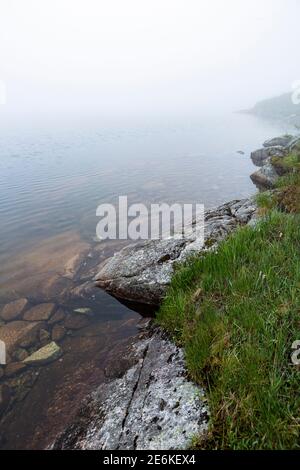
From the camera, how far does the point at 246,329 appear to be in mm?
4797

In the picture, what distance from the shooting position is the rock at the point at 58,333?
805cm

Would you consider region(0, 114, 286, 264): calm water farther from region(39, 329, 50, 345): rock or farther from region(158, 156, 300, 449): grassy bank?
region(158, 156, 300, 449): grassy bank

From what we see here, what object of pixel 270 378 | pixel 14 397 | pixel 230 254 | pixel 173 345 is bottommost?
pixel 14 397

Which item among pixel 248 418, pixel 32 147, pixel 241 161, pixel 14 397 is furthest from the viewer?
pixel 32 147

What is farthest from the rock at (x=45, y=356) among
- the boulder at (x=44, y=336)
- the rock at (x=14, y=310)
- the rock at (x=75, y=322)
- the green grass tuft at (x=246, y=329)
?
the green grass tuft at (x=246, y=329)

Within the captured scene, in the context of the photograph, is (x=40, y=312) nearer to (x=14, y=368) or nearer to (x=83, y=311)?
(x=83, y=311)

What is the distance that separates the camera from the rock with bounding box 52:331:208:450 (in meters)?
4.21

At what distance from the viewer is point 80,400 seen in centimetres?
599

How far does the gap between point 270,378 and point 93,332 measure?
521 centimetres

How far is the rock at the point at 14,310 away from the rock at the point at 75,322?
1.56 meters

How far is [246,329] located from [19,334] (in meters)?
6.02

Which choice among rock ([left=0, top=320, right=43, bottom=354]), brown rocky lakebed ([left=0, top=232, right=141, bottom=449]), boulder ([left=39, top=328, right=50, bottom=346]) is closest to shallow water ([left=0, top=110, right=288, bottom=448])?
brown rocky lakebed ([left=0, top=232, right=141, bottom=449])

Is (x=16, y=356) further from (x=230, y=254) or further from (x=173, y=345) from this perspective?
(x=230, y=254)

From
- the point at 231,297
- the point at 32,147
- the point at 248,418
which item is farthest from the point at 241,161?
the point at 248,418
